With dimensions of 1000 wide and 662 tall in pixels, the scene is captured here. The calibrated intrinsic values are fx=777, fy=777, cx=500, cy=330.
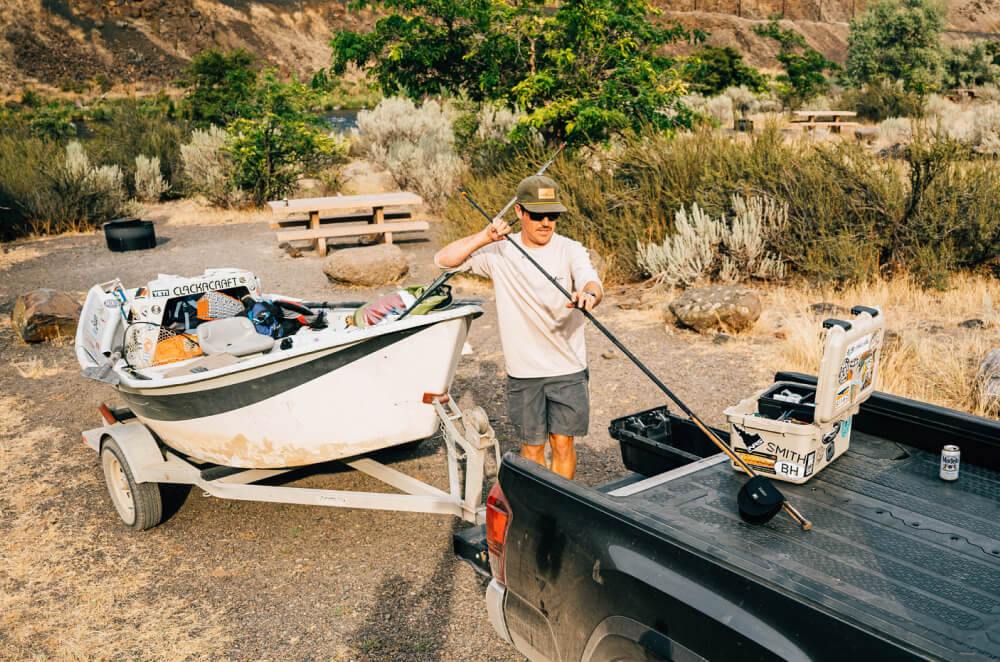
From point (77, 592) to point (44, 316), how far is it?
5.83m

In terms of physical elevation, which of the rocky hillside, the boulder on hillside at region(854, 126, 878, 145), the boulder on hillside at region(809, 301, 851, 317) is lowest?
the boulder on hillside at region(809, 301, 851, 317)

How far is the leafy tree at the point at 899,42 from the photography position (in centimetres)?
3919

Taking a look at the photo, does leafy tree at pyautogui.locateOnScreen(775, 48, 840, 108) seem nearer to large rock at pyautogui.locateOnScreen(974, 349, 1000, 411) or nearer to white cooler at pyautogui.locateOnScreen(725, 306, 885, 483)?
large rock at pyautogui.locateOnScreen(974, 349, 1000, 411)

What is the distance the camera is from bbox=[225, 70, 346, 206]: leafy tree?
16.2 metres

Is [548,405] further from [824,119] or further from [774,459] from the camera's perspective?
[824,119]

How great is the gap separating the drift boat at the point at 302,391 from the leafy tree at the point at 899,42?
41.2m

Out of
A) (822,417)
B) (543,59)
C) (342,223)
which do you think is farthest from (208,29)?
(822,417)

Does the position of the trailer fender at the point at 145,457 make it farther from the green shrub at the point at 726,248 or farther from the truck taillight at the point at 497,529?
the green shrub at the point at 726,248

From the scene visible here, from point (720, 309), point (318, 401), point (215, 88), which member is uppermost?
point (215, 88)

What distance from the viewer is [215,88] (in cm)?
2366

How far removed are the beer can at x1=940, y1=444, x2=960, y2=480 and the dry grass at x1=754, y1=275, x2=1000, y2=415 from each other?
3.15 metres

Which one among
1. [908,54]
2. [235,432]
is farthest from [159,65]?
[235,432]

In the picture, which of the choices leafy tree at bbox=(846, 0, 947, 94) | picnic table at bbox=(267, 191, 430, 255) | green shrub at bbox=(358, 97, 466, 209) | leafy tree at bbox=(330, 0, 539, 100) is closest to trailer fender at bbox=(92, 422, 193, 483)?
picnic table at bbox=(267, 191, 430, 255)

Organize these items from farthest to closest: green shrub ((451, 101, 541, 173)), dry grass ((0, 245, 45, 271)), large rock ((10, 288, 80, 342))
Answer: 1. green shrub ((451, 101, 541, 173))
2. dry grass ((0, 245, 45, 271))
3. large rock ((10, 288, 80, 342))
